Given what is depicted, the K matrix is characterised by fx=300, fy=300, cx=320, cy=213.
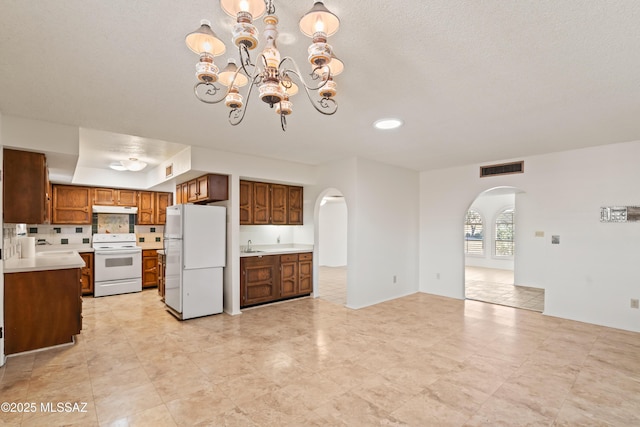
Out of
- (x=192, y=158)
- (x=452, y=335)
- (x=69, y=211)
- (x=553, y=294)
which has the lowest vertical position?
(x=452, y=335)

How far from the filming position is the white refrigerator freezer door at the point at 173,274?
431 centimetres

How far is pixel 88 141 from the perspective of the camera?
13.2ft

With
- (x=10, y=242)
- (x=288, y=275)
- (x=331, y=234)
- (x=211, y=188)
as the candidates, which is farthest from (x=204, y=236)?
(x=331, y=234)

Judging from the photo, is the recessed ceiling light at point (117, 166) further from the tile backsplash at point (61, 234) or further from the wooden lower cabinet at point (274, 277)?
the wooden lower cabinet at point (274, 277)

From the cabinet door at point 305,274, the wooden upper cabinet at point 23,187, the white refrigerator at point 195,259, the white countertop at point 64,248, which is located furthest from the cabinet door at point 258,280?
the white countertop at point 64,248

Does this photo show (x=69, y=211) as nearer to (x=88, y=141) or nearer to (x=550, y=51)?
(x=88, y=141)

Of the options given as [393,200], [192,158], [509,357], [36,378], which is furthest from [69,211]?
[509,357]

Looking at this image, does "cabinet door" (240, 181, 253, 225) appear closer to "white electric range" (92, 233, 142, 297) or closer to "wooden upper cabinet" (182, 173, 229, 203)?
"wooden upper cabinet" (182, 173, 229, 203)

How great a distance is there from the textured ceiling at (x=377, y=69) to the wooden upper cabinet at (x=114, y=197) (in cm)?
341

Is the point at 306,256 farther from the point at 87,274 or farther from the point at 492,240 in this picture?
the point at 492,240

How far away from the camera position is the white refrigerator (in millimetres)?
4277

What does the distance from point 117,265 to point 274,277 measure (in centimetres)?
317

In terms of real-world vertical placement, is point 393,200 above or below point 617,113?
below

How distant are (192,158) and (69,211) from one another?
3.58m
